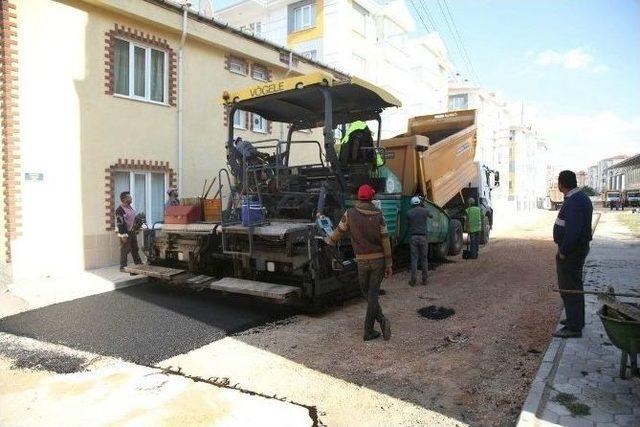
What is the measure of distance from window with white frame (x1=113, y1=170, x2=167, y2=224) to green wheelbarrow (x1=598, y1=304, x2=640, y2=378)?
8.67m

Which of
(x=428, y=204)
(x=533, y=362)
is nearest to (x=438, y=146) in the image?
(x=428, y=204)

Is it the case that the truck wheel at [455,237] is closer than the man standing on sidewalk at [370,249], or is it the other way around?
the man standing on sidewalk at [370,249]

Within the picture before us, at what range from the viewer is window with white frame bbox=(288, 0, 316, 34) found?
24875mm

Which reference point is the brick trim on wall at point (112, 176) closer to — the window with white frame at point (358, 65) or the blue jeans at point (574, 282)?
the blue jeans at point (574, 282)

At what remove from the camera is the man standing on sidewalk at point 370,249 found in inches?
203

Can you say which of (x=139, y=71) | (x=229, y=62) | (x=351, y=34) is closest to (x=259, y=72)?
(x=229, y=62)

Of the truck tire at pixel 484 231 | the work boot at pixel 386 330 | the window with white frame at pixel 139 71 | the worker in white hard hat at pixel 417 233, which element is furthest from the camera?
the truck tire at pixel 484 231

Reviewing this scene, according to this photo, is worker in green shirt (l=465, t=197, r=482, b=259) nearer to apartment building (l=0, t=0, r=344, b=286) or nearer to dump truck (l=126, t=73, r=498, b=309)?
dump truck (l=126, t=73, r=498, b=309)

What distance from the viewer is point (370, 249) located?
16.9ft

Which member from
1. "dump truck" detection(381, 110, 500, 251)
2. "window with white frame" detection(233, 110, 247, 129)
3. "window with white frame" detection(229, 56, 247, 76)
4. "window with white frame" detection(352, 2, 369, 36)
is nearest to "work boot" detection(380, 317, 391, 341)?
"dump truck" detection(381, 110, 500, 251)

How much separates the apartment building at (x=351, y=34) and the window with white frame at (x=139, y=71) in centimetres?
1236

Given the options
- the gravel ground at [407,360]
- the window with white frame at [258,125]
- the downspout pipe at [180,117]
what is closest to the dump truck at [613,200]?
the window with white frame at [258,125]

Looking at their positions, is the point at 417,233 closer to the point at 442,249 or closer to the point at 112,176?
the point at 442,249

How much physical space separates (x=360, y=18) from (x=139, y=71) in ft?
60.1
